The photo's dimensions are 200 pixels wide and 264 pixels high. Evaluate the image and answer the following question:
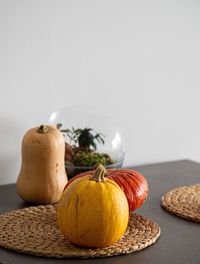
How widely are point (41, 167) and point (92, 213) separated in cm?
29

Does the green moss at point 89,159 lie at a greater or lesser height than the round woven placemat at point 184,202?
greater

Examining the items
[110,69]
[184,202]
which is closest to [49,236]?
[184,202]

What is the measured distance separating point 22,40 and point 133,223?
1.75 ft

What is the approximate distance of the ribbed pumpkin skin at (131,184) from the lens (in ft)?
3.79

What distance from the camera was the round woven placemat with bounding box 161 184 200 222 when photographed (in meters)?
1.22

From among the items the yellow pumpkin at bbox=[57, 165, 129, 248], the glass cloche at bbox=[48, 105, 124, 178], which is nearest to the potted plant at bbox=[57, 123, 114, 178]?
the glass cloche at bbox=[48, 105, 124, 178]

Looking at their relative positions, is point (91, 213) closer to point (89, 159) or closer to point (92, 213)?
point (92, 213)

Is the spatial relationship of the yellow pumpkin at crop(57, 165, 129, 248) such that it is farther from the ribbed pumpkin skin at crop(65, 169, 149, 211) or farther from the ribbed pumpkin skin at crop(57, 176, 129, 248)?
the ribbed pumpkin skin at crop(65, 169, 149, 211)

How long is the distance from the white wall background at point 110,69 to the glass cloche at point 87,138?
68mm

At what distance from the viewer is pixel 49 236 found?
108 cm

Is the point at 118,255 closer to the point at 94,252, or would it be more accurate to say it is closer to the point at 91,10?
the point at 94,252

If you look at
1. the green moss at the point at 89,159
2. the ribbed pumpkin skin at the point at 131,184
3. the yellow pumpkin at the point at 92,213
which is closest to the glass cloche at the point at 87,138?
the green moss at the point at 89,159

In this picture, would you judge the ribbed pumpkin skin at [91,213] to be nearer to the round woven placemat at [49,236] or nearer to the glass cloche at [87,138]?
the round woven placemat at [49,236]

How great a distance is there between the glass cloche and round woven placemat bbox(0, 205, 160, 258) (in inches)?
7.8
